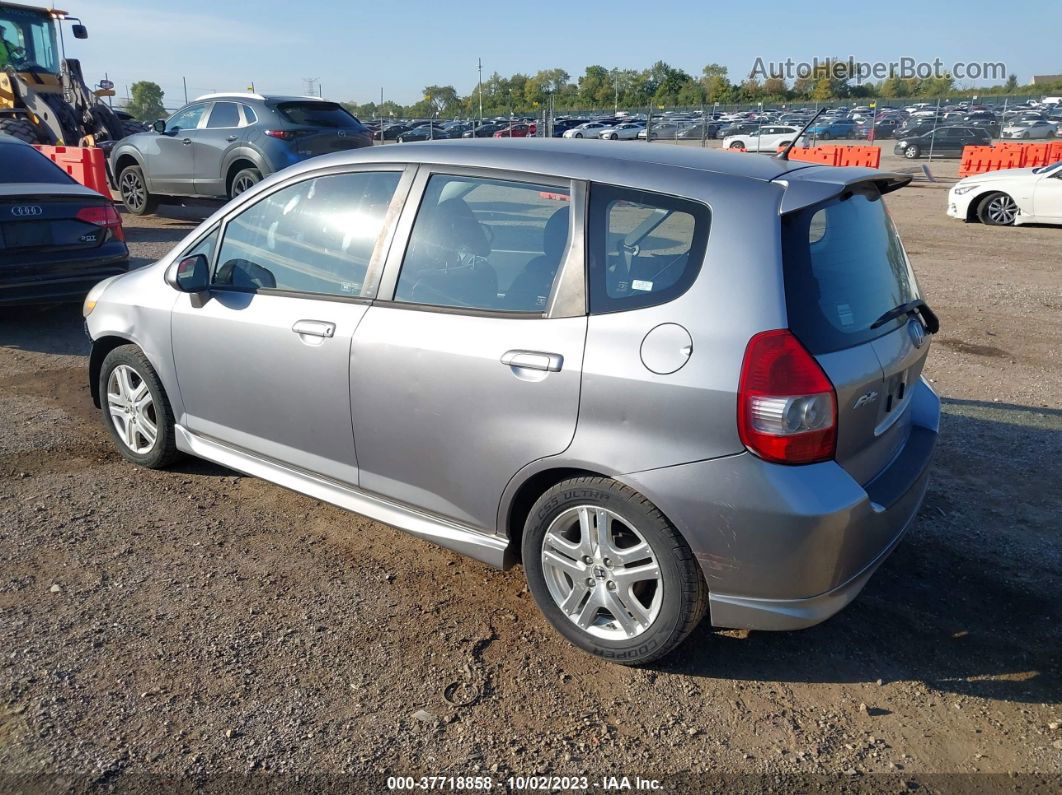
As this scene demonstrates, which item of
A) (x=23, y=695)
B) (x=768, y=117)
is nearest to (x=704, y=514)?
(x=23, y=695)

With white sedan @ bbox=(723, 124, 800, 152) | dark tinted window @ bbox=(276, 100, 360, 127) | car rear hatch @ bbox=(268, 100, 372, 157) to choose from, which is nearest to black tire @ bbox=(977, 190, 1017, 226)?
car rear hatch @ bbox=(268, 100, 372, 157)

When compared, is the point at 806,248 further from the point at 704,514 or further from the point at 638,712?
the point at 638,712

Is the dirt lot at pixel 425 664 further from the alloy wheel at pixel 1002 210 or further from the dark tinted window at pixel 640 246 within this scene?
the alloy wheel at pixel 1002 210

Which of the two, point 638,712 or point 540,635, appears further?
point 540,635

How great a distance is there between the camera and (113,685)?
3043 millimetres

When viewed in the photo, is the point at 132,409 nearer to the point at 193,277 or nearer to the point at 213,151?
the point at 193,277

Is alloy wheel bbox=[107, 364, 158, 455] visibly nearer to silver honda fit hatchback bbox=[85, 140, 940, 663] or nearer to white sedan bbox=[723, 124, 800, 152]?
silver honda fit hatchback bbox=[85, 140, 940, 663]

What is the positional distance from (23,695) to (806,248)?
3041mm

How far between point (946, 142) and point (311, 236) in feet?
117

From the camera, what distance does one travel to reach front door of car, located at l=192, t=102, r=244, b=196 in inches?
496

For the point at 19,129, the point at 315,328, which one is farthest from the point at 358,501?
the point at 19,129

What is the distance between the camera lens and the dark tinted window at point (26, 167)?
7580 millimetres

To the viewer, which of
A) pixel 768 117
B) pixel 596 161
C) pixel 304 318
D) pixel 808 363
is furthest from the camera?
pixel 768 117

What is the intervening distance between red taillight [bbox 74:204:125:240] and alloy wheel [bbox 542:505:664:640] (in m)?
6.16
